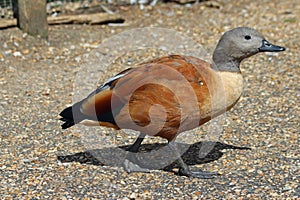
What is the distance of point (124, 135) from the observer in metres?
5.47

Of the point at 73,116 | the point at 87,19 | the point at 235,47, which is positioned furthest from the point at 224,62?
the point at 87,19

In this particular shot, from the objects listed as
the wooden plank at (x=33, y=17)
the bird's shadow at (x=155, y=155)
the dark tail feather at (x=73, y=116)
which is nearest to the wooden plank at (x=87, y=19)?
the wooden plank at (x=33, y=17)

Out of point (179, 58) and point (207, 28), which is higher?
point (179, 58)

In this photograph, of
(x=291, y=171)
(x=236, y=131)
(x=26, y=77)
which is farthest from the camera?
(x=26, y=77)

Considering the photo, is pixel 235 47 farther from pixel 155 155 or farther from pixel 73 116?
pixel 73 116

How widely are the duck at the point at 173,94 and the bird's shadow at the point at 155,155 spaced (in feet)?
1.21

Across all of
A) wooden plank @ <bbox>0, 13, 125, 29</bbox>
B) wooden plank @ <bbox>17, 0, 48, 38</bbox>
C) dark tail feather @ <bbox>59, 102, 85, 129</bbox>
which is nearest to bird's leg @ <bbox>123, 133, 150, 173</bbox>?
dark tail feather @ <bbox>59, 102, 85, 129</bbox>

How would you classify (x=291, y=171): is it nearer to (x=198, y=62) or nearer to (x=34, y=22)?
(x=198, y=62)

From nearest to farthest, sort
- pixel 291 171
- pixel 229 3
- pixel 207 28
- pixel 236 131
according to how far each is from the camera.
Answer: pixel 291 171 < pixel 236 131 < pixel 207 28 < pixel 229 3

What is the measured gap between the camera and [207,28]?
8711 millimetres

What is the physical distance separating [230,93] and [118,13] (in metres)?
5.11

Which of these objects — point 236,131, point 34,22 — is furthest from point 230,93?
point 34,22

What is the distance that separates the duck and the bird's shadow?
368 millimetres

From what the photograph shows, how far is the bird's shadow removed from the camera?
486 centimetres
